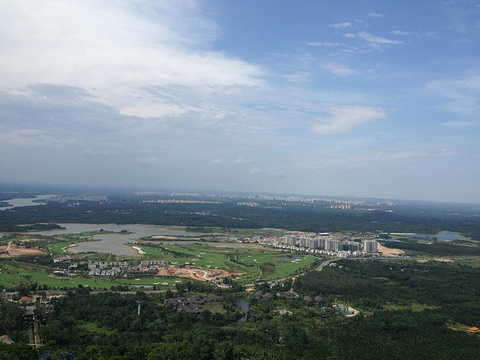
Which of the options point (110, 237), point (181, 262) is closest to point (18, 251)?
point (110, 237)

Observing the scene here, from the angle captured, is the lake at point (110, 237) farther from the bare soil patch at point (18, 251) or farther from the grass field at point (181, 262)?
the bare soil patch at point (18, 251)

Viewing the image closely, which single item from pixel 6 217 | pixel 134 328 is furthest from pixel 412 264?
pixel 6 217

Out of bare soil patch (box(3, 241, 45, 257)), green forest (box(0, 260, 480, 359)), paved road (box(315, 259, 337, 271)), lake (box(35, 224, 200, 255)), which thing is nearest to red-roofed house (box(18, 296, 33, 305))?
green forest (box(0, 260, 480, 359))

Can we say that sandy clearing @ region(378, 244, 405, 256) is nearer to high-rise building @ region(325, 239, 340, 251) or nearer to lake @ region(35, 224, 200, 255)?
high-rise building @ region(325, 239, 340, 251)

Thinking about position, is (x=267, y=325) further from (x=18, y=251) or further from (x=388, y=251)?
(x=388, y=251)

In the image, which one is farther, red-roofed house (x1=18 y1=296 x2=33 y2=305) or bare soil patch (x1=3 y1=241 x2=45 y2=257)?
bare soil patch (x1=3 y1=241 x2=45 y2=257)

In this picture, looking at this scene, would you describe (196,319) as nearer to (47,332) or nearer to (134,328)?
(134,328)

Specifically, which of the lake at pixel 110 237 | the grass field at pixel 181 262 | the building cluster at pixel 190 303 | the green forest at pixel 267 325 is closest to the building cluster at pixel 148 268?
the grass field at pixel 181 262
